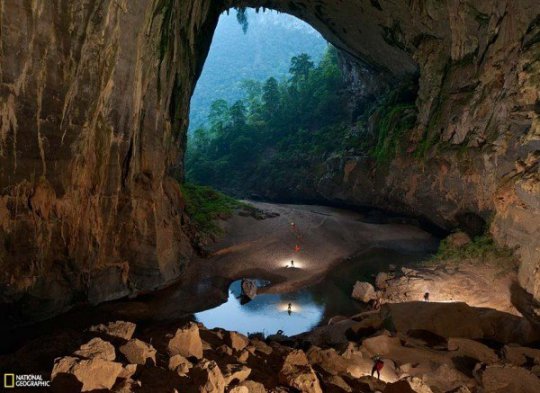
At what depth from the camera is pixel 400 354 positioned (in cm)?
1059

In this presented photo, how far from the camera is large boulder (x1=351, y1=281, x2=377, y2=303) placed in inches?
648

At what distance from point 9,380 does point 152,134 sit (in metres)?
13.0

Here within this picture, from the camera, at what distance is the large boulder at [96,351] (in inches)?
229

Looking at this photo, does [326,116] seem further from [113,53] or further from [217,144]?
[113,53]

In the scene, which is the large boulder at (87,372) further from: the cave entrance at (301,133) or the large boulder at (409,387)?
the cave entrance at (301,133)

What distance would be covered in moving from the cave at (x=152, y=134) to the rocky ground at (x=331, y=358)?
4.31m

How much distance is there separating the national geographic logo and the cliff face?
24.0ft

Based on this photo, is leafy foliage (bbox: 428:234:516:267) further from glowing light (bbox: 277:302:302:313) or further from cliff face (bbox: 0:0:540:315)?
glowing light (bbox: 277:302:302:313)

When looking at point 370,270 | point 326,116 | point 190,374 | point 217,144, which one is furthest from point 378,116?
point 190,374

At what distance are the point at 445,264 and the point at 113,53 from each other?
56.1 ft

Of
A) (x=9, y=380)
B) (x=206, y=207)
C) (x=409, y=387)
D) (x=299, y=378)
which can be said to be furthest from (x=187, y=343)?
(x=206, y=207)

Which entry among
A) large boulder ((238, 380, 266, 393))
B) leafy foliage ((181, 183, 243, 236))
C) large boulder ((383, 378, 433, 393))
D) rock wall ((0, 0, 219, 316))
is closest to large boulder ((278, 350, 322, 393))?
large boulder ((238, 380, 266, 393))

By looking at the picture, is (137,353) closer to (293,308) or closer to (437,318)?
(437,318)

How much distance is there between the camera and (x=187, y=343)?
24.3ft
